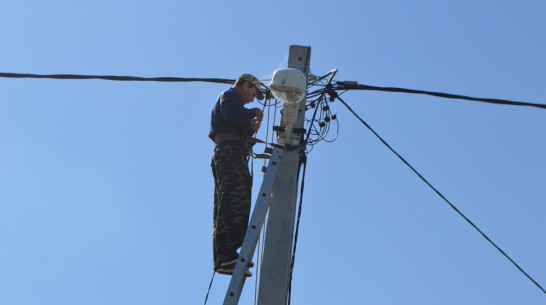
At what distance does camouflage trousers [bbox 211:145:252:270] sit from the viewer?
277 inches

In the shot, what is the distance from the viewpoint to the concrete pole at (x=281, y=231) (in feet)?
21.6

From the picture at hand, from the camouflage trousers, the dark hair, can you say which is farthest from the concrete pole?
the dark hair

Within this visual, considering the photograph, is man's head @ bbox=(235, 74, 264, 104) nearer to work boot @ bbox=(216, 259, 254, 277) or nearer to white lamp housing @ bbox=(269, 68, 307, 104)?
white lamp housing @ bbox=(269, 68, 307, 104)

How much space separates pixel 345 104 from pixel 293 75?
152 centimetres

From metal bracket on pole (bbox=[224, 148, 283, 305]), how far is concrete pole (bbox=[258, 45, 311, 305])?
0.19 ft

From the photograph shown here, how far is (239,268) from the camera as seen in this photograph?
6.58 meters

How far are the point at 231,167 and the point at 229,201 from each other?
0.90ft

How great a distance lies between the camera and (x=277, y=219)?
269 inches

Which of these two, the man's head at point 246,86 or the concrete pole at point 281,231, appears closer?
the concrete pole at point 281,231

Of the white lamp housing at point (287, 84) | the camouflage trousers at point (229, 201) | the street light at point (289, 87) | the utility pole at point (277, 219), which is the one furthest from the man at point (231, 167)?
the white lamp housing at point (287, 84)

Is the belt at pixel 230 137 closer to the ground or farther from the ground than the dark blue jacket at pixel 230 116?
closer to the ground

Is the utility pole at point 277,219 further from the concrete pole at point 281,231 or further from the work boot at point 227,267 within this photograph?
the work boot at point 227,267

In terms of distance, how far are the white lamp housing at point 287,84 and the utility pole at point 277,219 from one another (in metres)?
0.05

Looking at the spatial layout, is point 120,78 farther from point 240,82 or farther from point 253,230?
point 253,230
